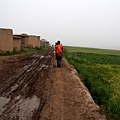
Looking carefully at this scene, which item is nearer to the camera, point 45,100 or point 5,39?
point 45,100

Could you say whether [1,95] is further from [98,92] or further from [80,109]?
[98,92]

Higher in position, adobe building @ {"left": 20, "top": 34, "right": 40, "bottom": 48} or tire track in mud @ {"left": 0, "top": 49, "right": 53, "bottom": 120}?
adobe building @ {"left": 20, "top": 34, "right": 40, "bottom": 48}

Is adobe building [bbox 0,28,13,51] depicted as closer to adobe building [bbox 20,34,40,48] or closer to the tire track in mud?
adobe building [bbox 20,34,40,48]

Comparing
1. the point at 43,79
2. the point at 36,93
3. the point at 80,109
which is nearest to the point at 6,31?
the point at 43,79

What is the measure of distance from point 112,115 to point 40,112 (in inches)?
82.0

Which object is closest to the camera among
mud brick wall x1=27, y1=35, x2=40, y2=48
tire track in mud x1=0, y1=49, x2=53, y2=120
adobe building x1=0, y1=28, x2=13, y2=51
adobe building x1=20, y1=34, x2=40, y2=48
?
tire track in mud x1=0, y1=49, x2=53, y2=120

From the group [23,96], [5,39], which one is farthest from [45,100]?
[5,39]

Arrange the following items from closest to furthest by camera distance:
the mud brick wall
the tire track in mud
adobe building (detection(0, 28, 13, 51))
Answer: the tire track in mud, adobe building (detection(0, 28, 13, 51)), the mud brick wall

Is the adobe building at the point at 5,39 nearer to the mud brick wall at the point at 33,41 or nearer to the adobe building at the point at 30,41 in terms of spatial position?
the adobe building at the point at 30,41

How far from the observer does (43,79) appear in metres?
10.6

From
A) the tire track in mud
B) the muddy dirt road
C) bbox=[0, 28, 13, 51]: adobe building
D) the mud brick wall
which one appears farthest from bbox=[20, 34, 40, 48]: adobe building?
the muddy dirt road

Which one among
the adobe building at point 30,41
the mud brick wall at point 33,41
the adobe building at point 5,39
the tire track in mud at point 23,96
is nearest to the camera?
the tire track in mud at point 23,96

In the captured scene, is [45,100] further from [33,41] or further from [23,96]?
[33,41]

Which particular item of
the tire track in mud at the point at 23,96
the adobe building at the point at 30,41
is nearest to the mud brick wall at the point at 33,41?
the adobe building at the point at 30,41
